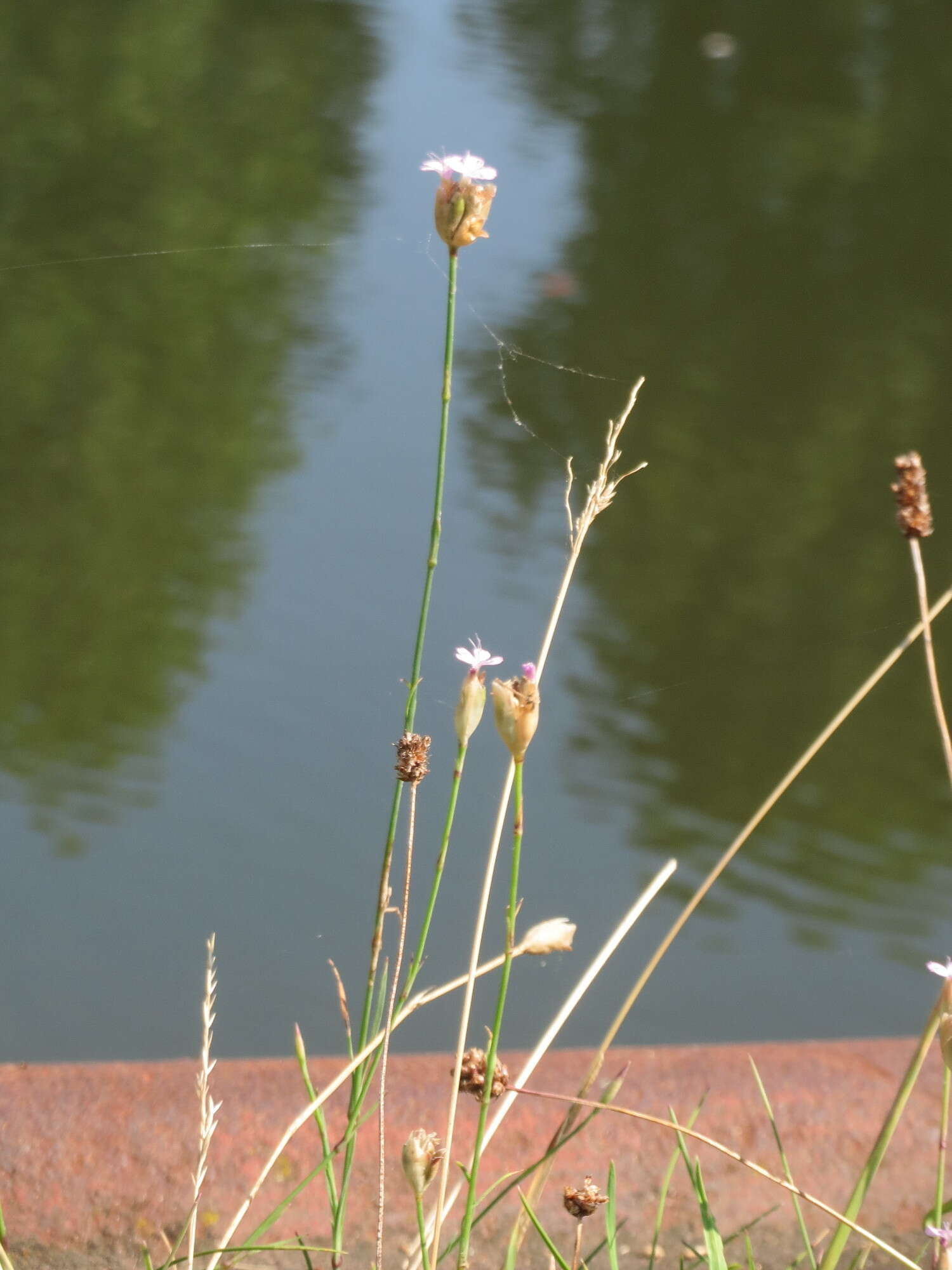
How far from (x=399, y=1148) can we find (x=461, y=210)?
56 centimetres

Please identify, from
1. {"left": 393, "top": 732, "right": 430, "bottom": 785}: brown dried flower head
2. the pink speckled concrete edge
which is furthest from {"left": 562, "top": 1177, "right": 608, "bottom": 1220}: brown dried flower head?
the pink speckled concrete edge

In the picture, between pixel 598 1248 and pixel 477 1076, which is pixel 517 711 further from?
pixel 598 1248

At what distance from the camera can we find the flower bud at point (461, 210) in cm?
55

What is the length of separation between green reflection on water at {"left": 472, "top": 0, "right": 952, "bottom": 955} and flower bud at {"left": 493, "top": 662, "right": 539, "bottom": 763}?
129 cm

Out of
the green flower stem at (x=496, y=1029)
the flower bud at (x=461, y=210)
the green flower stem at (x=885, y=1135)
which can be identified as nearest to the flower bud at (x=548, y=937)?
the green flower stem at (x=496, y=1029)

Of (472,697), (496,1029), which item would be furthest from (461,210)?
(496,1029)

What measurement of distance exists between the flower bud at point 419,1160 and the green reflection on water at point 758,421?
4.09ft

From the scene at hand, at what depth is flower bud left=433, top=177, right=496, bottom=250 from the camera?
1.80 feet

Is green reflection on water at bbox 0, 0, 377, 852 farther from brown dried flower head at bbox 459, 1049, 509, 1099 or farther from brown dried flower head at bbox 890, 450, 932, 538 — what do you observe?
brown dried flower head at bbox 890, 450, 932, 538

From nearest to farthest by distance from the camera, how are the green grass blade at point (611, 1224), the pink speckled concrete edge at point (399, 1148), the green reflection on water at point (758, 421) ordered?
the green grass blade at point (611, 1224) < the pink speckled concrete edge at point (399, 1148) < the green reflection on water at point (758, 421)

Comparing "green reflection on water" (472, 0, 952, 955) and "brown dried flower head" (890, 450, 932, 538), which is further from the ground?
"brown dried flower head" (890, 450, 932, 538)

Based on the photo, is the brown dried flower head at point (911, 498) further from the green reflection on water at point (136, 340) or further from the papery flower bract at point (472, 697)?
the green reflection on water at point (136, 340)

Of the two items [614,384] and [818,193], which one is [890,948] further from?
[818,193]

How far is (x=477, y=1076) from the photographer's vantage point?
0.55 m
